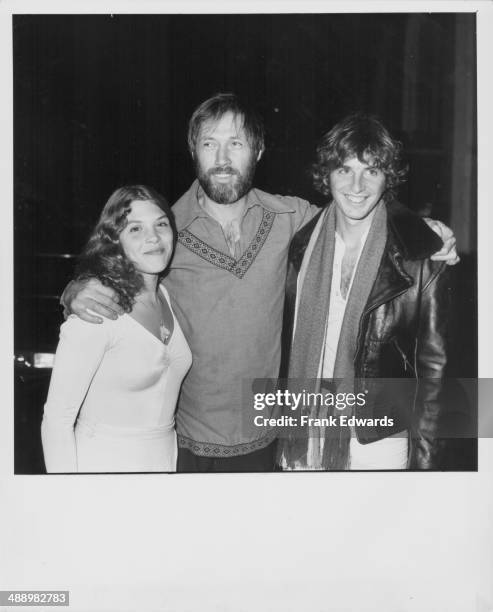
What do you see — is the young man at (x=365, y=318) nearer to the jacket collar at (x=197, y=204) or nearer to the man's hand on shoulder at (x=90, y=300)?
the jacket collar at (x=197, y=204)

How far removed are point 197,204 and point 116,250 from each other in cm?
39

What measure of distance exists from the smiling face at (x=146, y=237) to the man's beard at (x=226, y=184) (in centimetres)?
22

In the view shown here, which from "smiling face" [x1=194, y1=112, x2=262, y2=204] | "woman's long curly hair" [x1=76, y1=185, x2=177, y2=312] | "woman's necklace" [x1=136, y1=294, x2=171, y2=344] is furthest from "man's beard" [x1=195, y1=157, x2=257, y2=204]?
"woman's necklace" [x1=136, y1=294, x2=171, y2=344]

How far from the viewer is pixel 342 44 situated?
2.74m

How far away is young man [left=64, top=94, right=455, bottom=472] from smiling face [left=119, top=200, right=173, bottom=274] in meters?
0.06

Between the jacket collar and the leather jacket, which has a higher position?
the jacket collar

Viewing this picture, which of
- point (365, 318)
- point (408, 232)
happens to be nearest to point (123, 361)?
point (365, 318)

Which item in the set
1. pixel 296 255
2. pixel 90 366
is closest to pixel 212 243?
pixel 296 255

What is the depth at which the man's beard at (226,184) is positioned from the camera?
9.08 feet

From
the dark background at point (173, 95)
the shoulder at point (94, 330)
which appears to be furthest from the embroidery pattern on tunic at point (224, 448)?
the dark background at point (173, 95)

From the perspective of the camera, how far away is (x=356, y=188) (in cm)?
279

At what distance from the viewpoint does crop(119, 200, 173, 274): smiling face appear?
8.98ft

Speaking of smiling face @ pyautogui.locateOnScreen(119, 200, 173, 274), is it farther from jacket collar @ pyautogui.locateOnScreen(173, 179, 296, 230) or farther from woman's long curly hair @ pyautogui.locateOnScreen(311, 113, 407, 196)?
woman's long curly hair @ pyautogui.locateOnScreen(311, 113, 407, 196)

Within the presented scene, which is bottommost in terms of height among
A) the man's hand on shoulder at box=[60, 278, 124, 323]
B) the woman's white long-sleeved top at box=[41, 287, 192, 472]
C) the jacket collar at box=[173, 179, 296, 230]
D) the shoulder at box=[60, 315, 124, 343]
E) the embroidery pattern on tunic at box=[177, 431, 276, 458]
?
the embroidery pattern on tunic at box=[177, 431, 276, 458]
